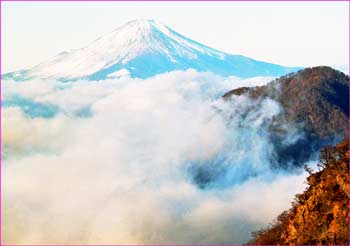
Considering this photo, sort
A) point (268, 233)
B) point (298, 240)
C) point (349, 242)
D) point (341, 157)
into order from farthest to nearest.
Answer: point (268, 233)
point (341, 157)
point (298, 240)
point (349, 242)

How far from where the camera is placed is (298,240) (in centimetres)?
3297

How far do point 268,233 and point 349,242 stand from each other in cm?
1523

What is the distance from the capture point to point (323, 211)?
1335 inches

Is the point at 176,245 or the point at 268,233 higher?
the point at 176,245

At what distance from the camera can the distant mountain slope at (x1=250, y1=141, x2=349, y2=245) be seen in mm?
30202

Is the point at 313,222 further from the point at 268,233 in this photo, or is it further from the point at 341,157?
the point at 268,233

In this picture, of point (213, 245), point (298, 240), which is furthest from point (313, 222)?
Result: point (213, 245)

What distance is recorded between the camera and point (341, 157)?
3772 centimetres

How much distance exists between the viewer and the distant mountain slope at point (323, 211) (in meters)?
30.2

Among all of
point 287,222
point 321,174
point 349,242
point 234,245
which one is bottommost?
point 349,242

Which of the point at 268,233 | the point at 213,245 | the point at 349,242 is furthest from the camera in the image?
the point at 213,245

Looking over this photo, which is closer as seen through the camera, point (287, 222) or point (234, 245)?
point (287, 222)

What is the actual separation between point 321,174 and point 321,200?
11.5ft

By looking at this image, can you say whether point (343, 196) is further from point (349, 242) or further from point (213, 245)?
point (213, 245)
